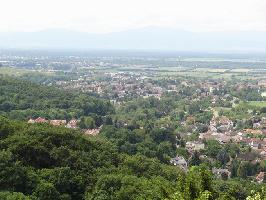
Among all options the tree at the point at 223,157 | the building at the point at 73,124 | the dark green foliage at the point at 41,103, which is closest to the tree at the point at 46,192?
the tree at the point at 223,157

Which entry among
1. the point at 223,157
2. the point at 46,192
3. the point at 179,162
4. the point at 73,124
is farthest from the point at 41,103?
the point at 46,192

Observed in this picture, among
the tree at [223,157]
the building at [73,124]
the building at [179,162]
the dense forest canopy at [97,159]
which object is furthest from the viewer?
the building at [73,124]

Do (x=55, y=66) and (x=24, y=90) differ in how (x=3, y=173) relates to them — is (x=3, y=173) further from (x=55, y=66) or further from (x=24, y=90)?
(x=55, y=66)

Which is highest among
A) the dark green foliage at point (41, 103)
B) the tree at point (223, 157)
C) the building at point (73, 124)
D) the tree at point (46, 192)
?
the tree at point (46, 192)

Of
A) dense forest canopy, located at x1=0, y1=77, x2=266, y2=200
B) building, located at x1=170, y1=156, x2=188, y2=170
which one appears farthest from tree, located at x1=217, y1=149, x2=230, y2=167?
building, located at x1=170, y1=156, x2=188, y2=170

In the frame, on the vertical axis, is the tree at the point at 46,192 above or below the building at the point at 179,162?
above

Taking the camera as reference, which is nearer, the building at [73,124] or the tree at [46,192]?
the tree at [46,192]

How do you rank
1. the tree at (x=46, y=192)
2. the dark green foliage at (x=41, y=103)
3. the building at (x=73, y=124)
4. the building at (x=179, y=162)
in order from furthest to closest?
1. the building at (x=73, y=124)
2. the dark green foliage at (x=41, y=103)
3. the building at (x=179, y=162)
4. the tree at (x=46, y=192)

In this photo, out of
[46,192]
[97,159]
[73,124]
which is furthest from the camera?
[73,124]

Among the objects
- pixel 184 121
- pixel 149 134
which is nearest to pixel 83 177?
pixel 149 134

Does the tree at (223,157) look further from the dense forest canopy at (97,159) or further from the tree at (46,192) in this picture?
the tree at (46,192)

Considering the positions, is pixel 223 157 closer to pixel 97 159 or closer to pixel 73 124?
pixel 73 124

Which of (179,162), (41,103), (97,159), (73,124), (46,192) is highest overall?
(46,192)
